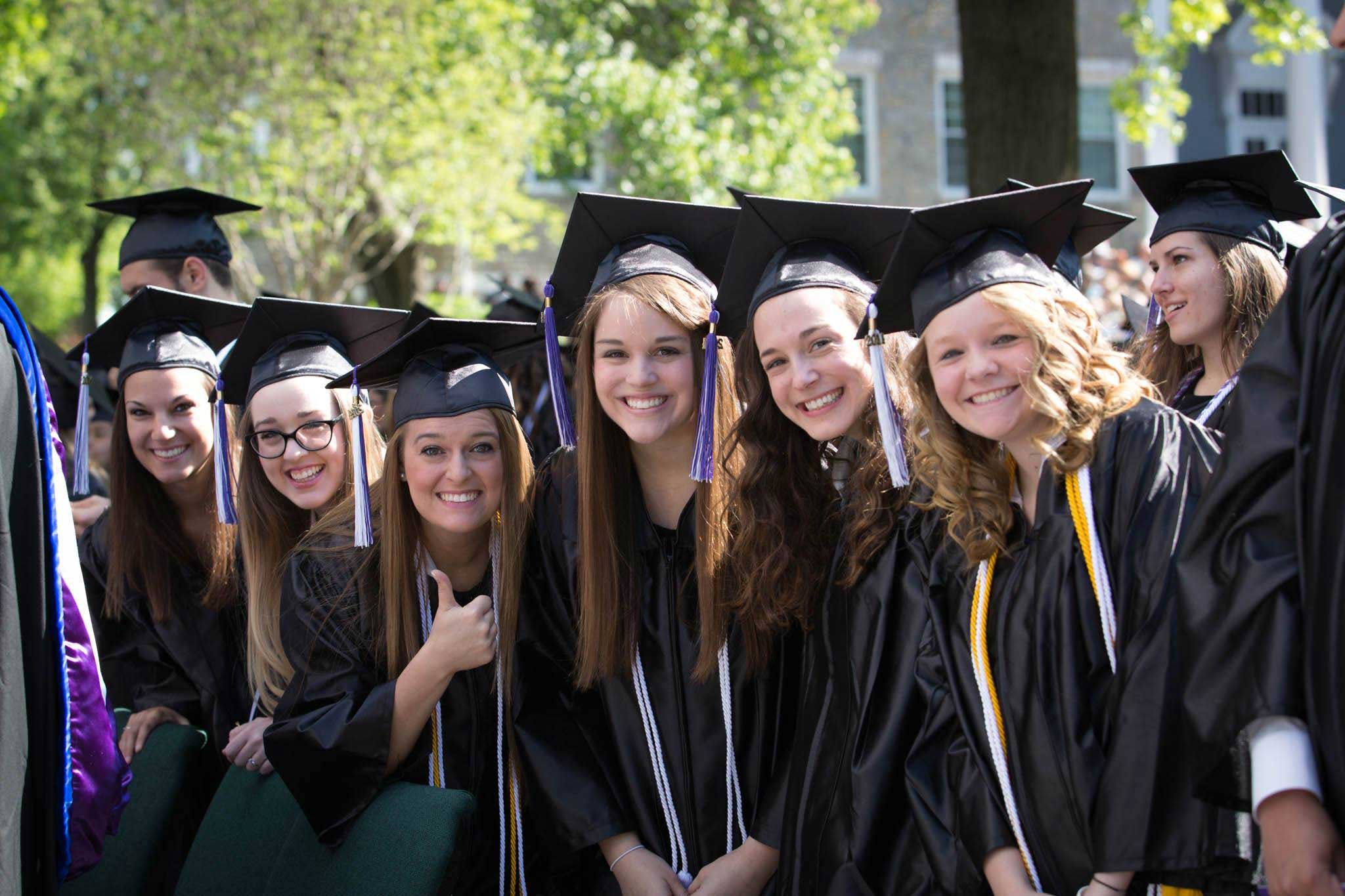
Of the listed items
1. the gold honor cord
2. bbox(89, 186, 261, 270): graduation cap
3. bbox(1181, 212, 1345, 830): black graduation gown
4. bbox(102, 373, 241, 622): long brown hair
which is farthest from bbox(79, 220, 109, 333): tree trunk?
A: bbox(1181, 212, 1345, 830): black graduation gown

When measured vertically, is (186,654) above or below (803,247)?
below

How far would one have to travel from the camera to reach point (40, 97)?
57.4 ft

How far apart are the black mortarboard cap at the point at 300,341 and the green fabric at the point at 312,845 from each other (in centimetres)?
112

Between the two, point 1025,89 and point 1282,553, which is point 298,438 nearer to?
point 1282,553

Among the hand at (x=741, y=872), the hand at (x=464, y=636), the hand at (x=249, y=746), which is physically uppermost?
the hand at (x=464, y=636)

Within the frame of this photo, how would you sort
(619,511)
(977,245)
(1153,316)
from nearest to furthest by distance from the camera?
(977,245) < (619,511) < (1153,316)

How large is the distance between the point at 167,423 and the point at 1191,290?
289 centimetres

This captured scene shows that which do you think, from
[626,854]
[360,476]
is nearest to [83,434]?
[360,476]

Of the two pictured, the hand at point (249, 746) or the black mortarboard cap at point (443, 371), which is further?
the black mortarboard cap at point (443, 371)

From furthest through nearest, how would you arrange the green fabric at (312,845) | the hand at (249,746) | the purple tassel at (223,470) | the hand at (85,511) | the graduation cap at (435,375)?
the hand at (85,511) → the purple tassel at (223,470) → the graduation cap at (435,375) → the hand at (249,746) → the green fabric at (312,845)

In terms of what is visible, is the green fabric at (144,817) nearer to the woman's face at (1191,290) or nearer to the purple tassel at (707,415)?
the purple tassel at (707,415)

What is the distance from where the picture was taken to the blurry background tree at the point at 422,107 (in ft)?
31.8

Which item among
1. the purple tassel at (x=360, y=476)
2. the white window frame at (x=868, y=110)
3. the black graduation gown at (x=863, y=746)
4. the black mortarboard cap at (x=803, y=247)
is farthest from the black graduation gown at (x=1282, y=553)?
the white window frame at (x=868, y=110)

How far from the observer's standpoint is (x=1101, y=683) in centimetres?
206
